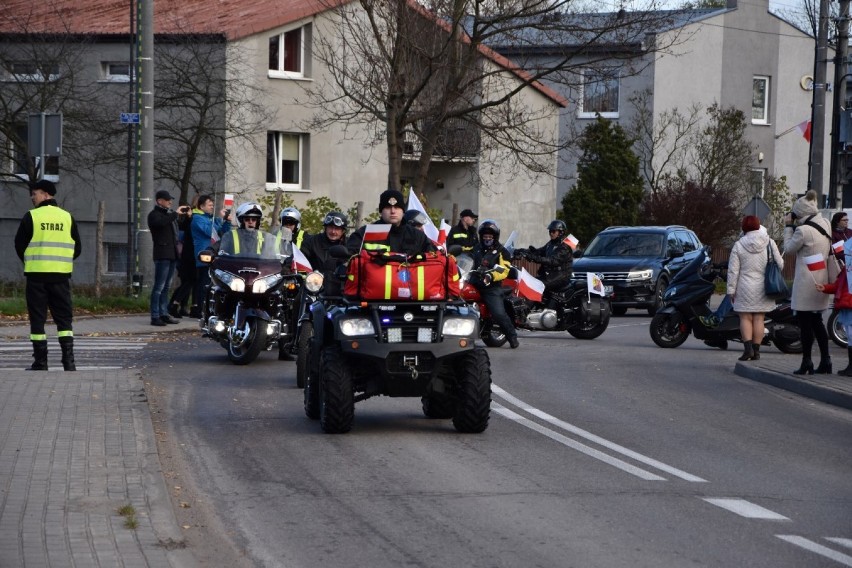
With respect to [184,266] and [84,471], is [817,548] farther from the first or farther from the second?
[184,266]

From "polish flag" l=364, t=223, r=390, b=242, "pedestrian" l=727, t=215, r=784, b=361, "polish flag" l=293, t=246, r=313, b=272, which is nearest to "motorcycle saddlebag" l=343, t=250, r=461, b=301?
"polish flag" l=364, t=223, r=390, b=242

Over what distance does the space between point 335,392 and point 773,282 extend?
8227mm

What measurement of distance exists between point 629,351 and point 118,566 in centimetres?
1409

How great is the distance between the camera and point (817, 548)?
7.05 meters

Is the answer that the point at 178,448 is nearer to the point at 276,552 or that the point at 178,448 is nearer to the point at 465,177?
the point at 276,552

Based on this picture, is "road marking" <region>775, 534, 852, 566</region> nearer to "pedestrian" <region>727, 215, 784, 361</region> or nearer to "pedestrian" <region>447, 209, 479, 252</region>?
"pedestrian" <region>727, 215, 784, 361</region>

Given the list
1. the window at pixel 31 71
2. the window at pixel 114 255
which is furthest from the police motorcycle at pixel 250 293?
the window at pixel 114 255

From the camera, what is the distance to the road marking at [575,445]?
923cm

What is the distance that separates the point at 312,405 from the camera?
450 inches

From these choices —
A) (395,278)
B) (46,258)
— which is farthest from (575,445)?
(46,258)

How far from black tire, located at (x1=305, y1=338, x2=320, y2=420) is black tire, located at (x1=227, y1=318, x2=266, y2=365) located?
4087 millimetres

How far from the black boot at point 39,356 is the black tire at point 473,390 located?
18.5 feet

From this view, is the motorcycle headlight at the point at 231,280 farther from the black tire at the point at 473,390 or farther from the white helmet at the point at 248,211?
the black tire at the point at 473,390

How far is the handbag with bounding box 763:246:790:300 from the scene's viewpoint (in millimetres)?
17062
